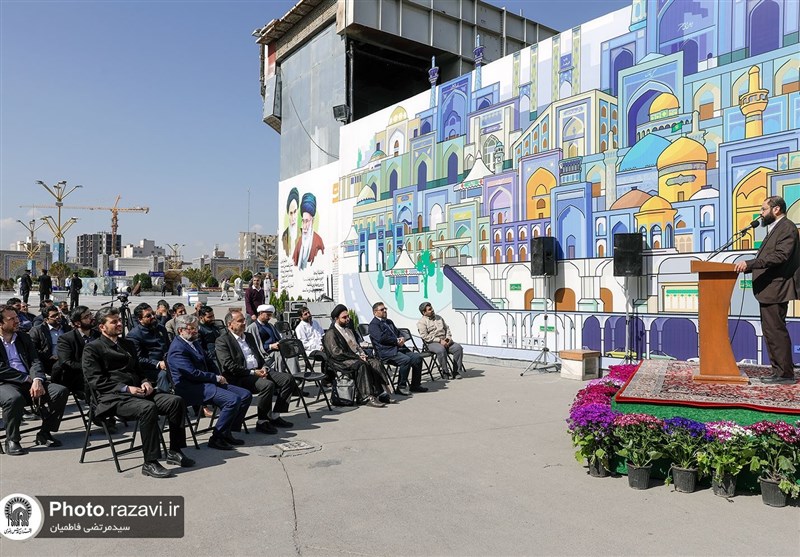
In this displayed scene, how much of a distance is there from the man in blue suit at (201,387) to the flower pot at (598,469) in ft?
10.7

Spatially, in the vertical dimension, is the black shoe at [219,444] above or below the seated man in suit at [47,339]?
below

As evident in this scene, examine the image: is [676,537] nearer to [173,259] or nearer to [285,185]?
[285,185]

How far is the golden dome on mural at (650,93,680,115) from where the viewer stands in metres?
8.96

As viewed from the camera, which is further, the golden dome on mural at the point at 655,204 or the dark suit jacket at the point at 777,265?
the golden dome on mural at the point at 655,204

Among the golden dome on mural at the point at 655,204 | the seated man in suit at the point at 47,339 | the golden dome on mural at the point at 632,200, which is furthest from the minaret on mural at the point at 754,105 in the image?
the seated man in suit at the point at 47,339

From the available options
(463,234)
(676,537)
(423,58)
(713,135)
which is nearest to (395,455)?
(676,537)

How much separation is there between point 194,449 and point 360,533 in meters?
2.61

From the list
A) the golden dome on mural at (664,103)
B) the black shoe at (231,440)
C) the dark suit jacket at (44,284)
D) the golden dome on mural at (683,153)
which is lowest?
the black shoe at (231,440)

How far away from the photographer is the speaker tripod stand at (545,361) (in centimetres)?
1020

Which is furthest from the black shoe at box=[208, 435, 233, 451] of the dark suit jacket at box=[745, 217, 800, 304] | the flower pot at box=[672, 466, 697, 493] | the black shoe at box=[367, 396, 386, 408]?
the dark suit jacket at box=[745, 217, 800, 304]

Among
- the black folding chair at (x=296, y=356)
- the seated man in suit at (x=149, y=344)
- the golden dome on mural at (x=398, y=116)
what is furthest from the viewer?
the golden dome on mural at (x=398, y=116)

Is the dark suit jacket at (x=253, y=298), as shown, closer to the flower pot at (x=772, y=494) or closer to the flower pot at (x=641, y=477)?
the flower pot at (x=641, y=477)

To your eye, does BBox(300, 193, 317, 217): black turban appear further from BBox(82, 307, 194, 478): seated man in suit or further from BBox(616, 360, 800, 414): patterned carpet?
BBox(616, 360, 800, 414): patterned carpet

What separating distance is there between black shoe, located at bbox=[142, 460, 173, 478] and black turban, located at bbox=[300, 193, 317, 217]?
13.9m
